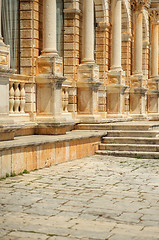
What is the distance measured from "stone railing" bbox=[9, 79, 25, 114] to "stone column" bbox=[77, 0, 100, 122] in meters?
2.83

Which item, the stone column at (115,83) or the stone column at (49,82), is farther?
the stone column at (115,83)

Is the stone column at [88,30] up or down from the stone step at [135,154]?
up

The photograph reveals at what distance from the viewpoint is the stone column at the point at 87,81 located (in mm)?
13570

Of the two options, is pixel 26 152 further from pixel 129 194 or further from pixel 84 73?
pixel 84 73

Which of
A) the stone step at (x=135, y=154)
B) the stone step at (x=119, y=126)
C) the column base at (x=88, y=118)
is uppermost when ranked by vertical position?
the column base at (x=88, y=118)

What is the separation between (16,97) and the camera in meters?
10.9

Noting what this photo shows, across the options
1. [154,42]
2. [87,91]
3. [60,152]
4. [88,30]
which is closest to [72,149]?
[60,152]

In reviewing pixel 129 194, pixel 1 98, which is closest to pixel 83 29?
pixel 1 98

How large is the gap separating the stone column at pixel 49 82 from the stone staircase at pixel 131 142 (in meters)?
1.45

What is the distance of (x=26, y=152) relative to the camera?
8789 mm

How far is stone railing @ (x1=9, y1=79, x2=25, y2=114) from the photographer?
34.7 ft

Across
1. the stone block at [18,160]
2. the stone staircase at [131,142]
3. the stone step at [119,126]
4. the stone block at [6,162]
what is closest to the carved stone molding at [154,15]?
the stone step at [119,126]

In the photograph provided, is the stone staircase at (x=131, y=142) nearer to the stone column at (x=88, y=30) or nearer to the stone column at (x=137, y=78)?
the stone column at (x=88, y=30)

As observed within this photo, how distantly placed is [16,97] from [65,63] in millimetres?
3467
